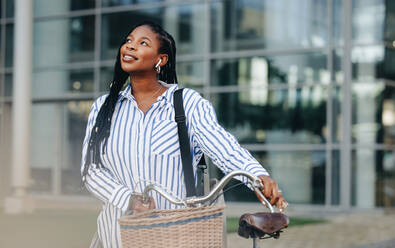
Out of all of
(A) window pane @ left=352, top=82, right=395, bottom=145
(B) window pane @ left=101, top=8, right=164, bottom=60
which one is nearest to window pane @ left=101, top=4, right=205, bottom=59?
(B) window pane @ left=101, top=8, right=164, bottom=60

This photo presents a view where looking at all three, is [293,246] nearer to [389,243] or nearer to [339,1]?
[389,243]

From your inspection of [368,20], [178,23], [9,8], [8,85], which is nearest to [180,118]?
[368,20]

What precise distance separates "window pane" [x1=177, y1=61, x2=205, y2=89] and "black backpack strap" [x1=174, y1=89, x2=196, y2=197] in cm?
1263

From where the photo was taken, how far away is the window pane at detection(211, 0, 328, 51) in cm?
1441

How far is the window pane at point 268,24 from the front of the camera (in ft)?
47.3

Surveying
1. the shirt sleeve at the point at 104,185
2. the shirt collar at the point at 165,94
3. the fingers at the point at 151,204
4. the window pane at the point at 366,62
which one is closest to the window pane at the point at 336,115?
the window pane at the point at 366,62

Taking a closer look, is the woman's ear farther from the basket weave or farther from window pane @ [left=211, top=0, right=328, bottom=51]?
window pane @ [left=211, top=0, right=328, bottom=51]

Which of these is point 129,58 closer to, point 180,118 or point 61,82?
point 180,118

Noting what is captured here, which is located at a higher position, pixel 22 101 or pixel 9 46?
pixel 9 46

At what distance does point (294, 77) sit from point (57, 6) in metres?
6.55

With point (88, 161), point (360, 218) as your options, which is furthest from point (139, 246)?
point (360, 218)

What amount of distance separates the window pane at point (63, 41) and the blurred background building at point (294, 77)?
76 millimetres

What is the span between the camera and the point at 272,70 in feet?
48.4

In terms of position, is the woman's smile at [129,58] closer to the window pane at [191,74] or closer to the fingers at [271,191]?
the fingers at [271,191]
